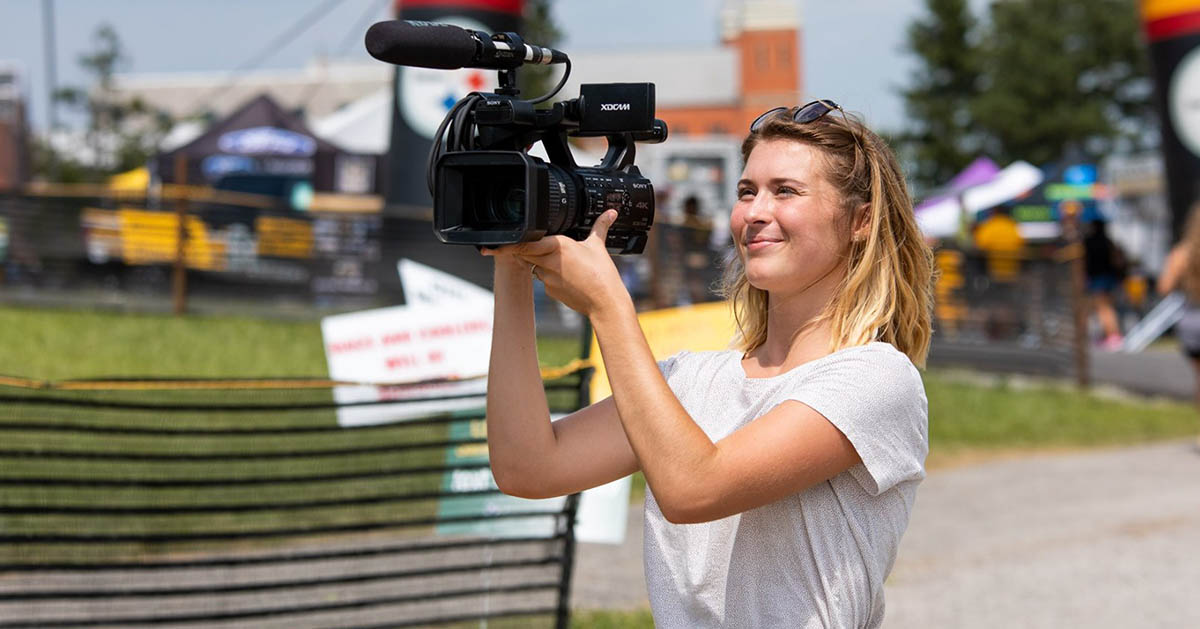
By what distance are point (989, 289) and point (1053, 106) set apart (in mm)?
55188

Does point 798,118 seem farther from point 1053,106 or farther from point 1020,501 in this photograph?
point 1053,106

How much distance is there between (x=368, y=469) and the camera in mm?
4887

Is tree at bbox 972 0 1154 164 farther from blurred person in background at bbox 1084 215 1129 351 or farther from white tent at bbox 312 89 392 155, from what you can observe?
blurred person in background at bbox 1084 215 1129 351

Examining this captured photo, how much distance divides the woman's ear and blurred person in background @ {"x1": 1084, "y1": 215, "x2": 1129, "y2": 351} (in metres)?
17.9

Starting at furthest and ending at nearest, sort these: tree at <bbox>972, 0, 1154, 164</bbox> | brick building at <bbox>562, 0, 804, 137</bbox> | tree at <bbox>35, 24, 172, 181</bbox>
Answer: brick building at <bbox>562, 0, 804, 137</bbox>, tree at <bbox>972, 0, 1154, 164</bbox>, tree at <bbox>35, 24, 172, 181</bbox>

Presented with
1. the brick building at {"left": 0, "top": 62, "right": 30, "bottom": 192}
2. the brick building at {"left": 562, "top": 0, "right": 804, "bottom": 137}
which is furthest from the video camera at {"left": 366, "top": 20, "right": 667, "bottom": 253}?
the brick building at {"left": 562, "top": 0, "right": 804, "bottom": 137}

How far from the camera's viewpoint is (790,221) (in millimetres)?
2422

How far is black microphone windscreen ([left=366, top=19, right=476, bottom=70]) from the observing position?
219 cm

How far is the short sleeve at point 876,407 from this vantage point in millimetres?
2289

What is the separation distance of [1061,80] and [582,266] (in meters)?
69.4

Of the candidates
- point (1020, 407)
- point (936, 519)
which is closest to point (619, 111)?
point (936, 519)

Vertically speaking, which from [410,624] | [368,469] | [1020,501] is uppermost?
[368,469]

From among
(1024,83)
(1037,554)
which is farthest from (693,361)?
(1024,83)

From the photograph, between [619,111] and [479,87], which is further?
[479,87]
